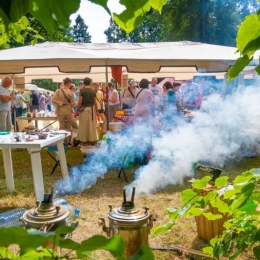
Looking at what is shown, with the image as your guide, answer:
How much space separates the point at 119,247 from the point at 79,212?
14.5 feet

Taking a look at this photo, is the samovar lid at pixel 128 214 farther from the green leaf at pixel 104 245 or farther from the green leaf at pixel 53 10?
the green leaf at pixel 104 245

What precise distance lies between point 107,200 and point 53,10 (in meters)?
4.90

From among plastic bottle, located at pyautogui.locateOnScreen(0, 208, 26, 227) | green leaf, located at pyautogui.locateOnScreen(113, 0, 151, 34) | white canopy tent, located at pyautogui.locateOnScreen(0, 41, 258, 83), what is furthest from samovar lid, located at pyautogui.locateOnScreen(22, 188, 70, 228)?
white canopy tent, located at pyautogui.locateOnScreen(0, 41, 258, 83)

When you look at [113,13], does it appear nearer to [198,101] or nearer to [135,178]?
[135,178]

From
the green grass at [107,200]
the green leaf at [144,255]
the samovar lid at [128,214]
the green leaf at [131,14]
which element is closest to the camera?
the green leaf at [144,255]

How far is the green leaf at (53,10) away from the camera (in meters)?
0.80

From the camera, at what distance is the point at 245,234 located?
1.22 meters

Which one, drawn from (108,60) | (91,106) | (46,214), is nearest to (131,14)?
(46,214)

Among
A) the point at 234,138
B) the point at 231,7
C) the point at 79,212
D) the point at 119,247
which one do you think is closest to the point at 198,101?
the point at 234,138

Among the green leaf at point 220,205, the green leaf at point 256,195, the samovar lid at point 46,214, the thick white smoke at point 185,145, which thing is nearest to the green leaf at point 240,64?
the green leaf at point 256,195

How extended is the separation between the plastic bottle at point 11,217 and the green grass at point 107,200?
0.43 metres

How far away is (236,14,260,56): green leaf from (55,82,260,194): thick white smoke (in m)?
4.95

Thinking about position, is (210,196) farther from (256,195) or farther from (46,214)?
(46,214)

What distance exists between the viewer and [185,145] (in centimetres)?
730
